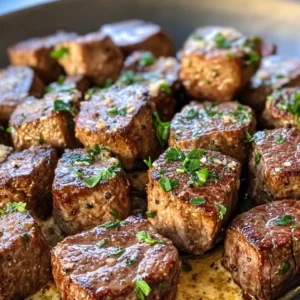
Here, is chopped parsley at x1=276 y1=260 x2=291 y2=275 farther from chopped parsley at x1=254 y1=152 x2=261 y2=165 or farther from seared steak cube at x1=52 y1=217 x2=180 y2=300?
chopped parsley at x1=254 y1=152 x2=261 y2=165

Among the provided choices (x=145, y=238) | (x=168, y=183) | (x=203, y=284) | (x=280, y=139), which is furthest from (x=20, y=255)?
(x=280, y=139)

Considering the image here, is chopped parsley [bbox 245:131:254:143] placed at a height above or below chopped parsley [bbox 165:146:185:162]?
below

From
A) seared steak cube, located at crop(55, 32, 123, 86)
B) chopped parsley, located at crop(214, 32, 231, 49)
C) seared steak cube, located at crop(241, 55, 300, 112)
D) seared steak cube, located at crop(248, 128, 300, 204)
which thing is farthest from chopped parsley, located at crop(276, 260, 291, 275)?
seared steak cube, located at crop(55, 32, 123, 86)

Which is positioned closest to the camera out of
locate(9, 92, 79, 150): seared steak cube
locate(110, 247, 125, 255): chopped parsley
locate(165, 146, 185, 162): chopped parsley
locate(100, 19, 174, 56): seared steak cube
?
locate(110, 247, 125, 255): chopped parsley

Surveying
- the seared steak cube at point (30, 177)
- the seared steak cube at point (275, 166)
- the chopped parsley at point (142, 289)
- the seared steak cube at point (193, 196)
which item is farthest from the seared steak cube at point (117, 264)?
the seared steak cube at point (275, 166)

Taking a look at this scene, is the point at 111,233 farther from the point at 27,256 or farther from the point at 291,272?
the point at 291,272

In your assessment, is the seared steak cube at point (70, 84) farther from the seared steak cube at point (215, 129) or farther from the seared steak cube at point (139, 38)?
the seared steak cube at point (215, 129)
